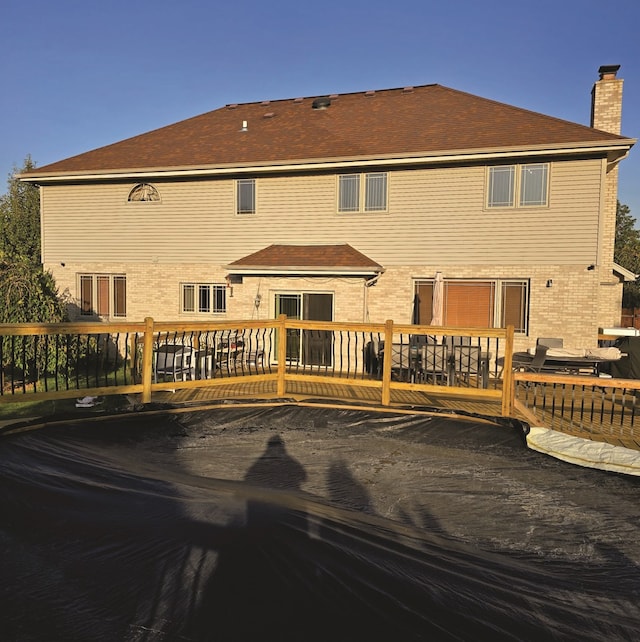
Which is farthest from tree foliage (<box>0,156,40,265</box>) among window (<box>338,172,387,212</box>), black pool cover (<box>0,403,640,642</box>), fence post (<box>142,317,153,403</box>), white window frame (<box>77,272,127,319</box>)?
black pool cover (<box>0,403,640,642</box>)

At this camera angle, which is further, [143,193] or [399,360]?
[143,193]

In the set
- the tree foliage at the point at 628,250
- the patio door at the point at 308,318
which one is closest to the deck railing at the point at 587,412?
the patio door at the point at 308,318

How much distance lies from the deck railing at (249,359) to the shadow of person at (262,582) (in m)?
4.21

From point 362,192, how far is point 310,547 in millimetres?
10609

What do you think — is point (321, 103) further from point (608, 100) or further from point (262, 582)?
point (262, 582)

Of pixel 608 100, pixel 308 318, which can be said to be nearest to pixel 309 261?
pixel 308 318

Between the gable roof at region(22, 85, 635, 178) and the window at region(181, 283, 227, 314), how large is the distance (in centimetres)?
310

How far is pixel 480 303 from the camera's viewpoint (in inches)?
448

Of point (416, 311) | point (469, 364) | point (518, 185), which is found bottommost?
point (469, 364)

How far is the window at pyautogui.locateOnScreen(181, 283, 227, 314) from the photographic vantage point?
13039mm

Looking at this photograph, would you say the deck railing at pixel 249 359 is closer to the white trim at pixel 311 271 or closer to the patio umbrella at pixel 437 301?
the patio umbrella at pixel 437 301

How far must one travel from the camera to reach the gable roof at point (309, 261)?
36.0 ft

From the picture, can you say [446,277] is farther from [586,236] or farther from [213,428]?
[213,428]

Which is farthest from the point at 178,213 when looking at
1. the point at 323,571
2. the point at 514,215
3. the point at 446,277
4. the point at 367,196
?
the point at 323,571
